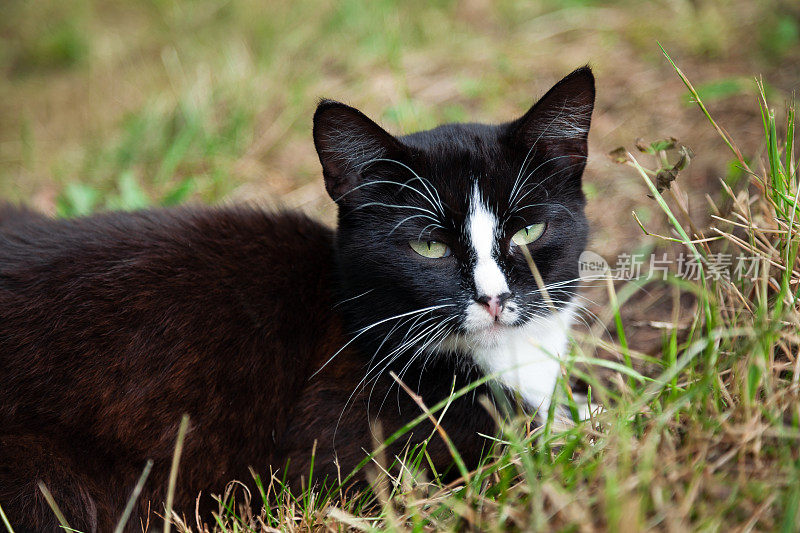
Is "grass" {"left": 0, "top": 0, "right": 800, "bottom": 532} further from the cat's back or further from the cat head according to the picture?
the cat's back

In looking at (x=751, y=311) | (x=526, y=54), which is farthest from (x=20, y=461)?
(x=526, y=54)

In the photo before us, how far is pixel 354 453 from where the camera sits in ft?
5.69

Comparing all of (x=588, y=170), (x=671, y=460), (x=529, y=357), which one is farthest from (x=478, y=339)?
(x=588, y=170)

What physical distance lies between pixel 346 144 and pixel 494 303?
0.58 m

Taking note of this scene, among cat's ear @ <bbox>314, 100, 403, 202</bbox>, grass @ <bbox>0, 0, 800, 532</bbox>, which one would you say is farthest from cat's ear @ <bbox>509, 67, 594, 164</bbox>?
cat's ear @ <bbox>314, 100, 403, 202</bbox>

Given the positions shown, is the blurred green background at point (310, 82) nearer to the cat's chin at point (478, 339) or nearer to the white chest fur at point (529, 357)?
the white chest fur at point (529, 357)

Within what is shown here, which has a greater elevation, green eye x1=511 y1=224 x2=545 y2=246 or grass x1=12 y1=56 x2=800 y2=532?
green eye x1=511 y1=224 x2=545 y2=246

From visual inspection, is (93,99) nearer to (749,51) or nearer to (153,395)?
(153,395)

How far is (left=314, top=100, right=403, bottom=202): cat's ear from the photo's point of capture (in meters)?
1.66

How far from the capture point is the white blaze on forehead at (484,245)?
1613 millimetres

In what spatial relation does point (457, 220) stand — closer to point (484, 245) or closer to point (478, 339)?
point (484, 245)

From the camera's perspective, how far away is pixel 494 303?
1.61m

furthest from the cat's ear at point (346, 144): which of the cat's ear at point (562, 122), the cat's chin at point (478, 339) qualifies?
the cat's chin at point (478, 339)

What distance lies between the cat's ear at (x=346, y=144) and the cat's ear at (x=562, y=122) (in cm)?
36
